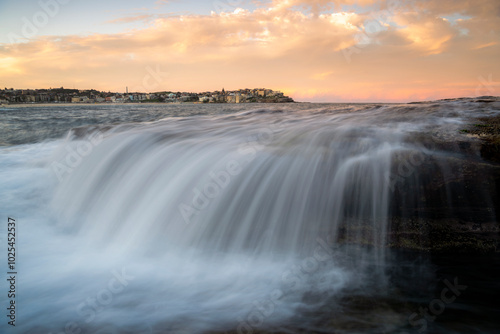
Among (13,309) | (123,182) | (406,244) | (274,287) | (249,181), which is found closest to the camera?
(13,309)

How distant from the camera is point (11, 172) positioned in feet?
27.1

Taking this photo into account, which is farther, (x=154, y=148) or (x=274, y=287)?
(x=154, y=148)

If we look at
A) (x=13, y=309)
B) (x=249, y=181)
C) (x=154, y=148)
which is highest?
(x=154, y=148)

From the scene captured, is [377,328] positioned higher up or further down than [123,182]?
further down

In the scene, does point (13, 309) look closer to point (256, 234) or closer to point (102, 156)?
point (256, 234)

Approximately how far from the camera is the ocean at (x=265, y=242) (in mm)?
3004

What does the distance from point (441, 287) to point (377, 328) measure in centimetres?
107

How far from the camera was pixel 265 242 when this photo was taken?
14.0 ft

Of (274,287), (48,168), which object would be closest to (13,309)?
(274,287)

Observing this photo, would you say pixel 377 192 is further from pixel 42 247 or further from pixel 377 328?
pixel 42 247

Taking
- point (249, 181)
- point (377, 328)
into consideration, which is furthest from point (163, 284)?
point (377, 328)

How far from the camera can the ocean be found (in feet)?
9.86

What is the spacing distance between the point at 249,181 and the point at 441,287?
2.86 meters

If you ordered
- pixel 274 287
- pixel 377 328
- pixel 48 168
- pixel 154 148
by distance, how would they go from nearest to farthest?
1. pixel 377 328
2. pixel 274 287
3. pixel 154 148
4. pixel 48 168
